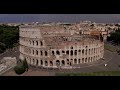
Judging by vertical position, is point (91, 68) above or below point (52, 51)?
below

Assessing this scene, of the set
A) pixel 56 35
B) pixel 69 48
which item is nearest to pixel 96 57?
pixel 69 48

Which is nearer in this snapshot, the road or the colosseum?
the road

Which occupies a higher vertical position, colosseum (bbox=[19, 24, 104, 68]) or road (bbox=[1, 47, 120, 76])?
colosseum (bbox=[19, 24, 104, 68])

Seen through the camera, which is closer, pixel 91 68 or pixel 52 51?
pixel 91 68

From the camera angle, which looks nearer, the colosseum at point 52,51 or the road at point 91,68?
the road at point 91,68

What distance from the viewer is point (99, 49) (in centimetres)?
1909

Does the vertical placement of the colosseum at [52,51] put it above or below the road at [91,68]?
above
